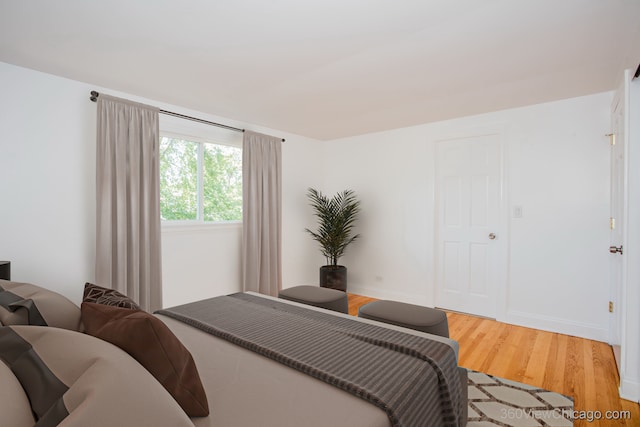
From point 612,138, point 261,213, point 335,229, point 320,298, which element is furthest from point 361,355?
point 612,138

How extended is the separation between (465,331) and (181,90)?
3.67 m

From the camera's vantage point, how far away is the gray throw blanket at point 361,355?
123 cm

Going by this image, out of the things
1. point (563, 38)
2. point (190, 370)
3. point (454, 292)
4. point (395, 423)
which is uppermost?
point (563, 38)

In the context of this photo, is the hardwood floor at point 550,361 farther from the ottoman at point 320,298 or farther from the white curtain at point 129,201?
the white curtain at point 129,201

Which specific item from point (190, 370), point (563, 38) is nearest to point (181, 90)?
point (190, 370)

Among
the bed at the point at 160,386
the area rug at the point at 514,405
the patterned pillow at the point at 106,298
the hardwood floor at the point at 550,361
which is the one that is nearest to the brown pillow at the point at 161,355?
the bed at the point at 160,386

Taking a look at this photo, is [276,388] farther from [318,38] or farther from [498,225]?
[498,225]

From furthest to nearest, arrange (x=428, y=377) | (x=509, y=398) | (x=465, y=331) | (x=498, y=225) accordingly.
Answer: (x=498, y=225) < (x=465, y=331) < (x=509, y=398) < (x=428, y=377)

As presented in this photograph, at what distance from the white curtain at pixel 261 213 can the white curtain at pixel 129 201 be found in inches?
40.6

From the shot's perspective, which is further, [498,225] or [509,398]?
[498,225]

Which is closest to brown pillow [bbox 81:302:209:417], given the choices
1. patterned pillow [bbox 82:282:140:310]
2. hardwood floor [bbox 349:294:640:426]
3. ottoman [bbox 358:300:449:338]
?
patterned pillow [bbox 82:282:140:310]

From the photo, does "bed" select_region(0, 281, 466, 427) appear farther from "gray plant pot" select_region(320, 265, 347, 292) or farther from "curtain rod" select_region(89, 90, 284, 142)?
"gray plant pot" select_region(320, 265, 347, 292)

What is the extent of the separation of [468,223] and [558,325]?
4.42 feet

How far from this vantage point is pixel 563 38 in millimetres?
2062
